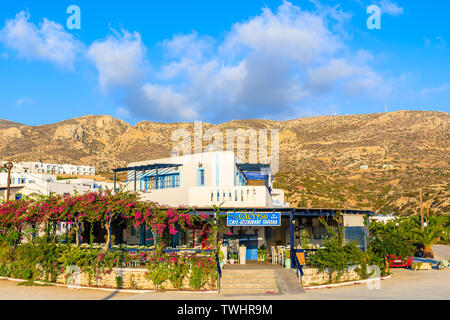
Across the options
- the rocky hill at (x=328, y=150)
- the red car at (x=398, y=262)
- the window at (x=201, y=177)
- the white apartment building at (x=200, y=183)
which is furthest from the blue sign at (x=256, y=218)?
the rocky hill at (x=328, y=150)

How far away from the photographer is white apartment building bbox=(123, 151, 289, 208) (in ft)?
65.6

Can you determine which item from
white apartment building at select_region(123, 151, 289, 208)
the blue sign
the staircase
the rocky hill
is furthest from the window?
the rocky hill

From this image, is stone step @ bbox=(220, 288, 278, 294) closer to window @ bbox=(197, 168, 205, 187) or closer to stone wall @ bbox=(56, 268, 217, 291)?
stone wall @ bbox=(56, 268, 217, 291)

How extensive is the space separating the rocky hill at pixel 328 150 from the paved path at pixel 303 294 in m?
38.6

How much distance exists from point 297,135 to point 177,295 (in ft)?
318

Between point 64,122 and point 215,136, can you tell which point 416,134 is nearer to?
point 215,136

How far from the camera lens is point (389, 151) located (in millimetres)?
84938

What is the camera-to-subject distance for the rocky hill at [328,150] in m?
61.4

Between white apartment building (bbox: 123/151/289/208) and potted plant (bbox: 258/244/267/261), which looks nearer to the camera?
white apartment building (bbox: 123/151/289/208)

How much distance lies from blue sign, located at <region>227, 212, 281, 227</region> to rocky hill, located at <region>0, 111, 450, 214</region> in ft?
129

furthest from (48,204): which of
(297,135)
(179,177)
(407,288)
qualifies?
(297,135)

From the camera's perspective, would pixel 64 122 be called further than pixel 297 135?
Yes

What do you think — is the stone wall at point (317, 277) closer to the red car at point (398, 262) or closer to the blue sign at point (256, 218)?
the blue sign at point (256, 218)
